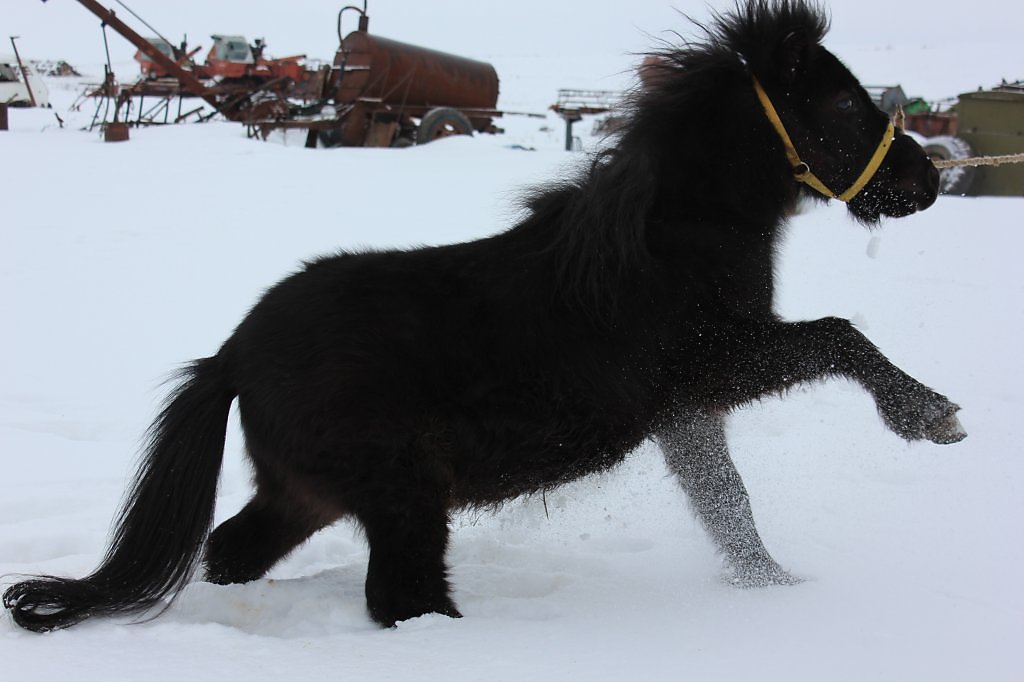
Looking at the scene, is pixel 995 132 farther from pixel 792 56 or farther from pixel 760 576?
pixel 760 576

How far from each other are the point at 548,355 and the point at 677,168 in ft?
2.70

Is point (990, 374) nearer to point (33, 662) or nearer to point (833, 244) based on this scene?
point (833, 244)

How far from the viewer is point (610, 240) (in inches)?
112

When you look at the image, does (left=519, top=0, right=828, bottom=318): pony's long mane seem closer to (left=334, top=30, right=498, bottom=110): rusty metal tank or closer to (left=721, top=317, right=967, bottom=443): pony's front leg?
(left=721, top=317, right=967, bottom=443): pony's front leg

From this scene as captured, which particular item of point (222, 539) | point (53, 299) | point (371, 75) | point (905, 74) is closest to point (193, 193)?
point (53, 299)

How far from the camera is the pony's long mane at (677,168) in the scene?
2838mm

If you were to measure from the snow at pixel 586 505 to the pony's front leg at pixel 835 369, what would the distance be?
0.53 metres

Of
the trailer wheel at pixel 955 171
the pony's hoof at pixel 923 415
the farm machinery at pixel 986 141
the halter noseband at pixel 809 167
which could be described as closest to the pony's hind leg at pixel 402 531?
the pony's hoof at pixel 923 415

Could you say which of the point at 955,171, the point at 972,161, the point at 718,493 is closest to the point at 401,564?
the point at 718,493

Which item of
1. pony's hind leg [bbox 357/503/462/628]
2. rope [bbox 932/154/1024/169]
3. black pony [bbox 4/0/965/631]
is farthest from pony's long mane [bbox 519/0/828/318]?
pony's hind leg [bbox 357/503/462/628]

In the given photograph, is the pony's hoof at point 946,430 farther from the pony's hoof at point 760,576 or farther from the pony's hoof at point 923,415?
the pony's hoof at point 760,576

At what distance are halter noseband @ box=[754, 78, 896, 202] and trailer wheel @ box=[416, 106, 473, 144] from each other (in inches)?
493

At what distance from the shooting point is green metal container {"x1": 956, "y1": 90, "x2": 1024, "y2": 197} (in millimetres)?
12055

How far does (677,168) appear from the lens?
302 centimetres
